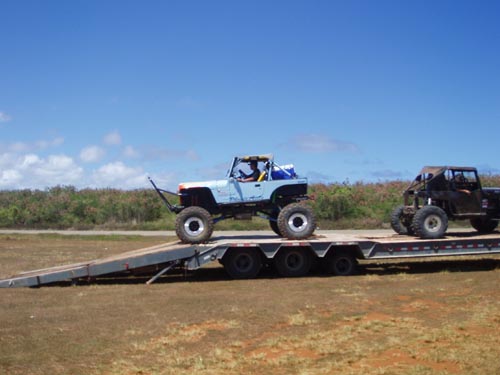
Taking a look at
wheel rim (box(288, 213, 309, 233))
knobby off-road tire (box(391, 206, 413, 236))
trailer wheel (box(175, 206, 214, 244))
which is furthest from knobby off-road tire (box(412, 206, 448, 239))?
trailer wheel (box(175, 206, 214, 244))

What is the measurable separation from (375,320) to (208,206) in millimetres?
5783

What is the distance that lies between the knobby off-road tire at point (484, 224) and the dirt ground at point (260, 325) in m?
2.25

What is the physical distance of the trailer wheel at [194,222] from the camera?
1290 centimetres

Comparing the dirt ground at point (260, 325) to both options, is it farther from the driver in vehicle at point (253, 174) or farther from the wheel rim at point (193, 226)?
the driver in vehicle at point (253, 174)

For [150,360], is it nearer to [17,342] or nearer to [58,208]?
[17,342]

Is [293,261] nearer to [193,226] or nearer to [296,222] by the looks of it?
[296,222]

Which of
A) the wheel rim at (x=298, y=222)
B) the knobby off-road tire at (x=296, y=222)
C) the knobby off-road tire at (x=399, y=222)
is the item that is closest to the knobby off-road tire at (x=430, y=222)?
the knobby off-road tire at (x=399, y=222)

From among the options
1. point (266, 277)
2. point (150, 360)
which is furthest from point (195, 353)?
point (266, 277)

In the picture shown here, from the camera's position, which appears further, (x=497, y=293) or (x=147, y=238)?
(x=147, y=238)

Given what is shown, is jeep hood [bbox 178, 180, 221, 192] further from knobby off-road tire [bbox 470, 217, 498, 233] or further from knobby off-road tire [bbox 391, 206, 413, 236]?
knobby off-road tire [bbox 470, 217, 498, 233]

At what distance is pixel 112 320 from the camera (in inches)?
354

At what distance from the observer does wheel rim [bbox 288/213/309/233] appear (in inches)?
516

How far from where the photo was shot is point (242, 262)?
1290 cm

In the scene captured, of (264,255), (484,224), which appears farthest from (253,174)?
(484,224)
